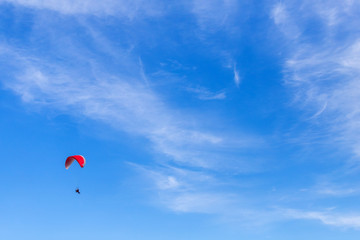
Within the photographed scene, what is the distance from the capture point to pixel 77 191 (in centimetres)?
9588

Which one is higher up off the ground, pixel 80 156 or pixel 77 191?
pixel 80 156

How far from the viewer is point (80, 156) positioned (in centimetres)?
9606

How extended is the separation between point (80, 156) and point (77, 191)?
9.29 meters
